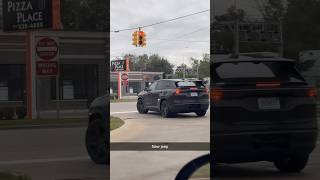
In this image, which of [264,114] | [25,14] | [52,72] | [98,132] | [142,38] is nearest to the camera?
[142,38]

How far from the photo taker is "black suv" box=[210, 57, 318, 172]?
269 centimetres

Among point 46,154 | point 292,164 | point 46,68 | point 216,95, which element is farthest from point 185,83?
point 46,154

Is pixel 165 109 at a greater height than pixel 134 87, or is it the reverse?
pixel 134 87

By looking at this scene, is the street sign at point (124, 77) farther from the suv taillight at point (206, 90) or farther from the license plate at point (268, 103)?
the license plate at point (268, 103)

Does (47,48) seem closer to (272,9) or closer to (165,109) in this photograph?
(165,109)

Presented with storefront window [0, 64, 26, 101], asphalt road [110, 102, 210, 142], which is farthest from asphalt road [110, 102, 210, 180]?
storefront window [0, 64, 26, 101]

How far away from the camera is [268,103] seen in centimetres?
287

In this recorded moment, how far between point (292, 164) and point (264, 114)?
300 millimetres

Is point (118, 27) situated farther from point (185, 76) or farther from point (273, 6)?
point (273, 6)

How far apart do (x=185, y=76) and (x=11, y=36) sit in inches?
33.4

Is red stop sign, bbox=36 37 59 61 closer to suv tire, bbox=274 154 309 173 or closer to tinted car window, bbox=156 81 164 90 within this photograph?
tinted car window, bbox=156 81 164 90

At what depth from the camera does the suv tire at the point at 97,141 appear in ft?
8.77

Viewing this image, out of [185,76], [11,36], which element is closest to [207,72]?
[185,76]

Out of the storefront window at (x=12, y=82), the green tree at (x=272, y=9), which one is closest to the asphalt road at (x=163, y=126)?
the storefront window at (x=12, y=82)
